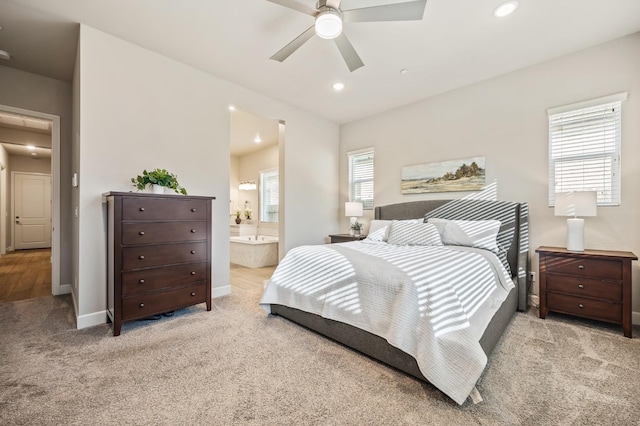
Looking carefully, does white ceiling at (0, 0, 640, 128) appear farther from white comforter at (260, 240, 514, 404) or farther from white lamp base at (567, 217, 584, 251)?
white comforter at (260, 240, 514, 404)

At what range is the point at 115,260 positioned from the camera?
7.98ft

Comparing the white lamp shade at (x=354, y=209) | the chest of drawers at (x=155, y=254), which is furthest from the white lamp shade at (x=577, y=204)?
the chest of drawers at (x=155, y=254)

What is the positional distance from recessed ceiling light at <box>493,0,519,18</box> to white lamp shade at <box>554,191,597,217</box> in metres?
1.78

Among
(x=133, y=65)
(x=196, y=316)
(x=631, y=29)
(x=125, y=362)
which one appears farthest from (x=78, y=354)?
(x=631, y=29)

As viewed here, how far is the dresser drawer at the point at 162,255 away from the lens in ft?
8.25

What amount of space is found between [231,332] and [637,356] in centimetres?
319

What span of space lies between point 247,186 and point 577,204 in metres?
7.02

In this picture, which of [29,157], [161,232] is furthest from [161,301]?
[29,157]

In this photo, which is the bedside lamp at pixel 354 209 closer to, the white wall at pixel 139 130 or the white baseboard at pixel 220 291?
the white wall at pixel 139 130

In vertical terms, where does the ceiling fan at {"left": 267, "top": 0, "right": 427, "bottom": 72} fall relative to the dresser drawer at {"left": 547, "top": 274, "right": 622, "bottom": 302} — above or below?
above

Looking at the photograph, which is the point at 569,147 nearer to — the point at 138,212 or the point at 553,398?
the point at 553,398

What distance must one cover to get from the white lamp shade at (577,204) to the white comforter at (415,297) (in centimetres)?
87

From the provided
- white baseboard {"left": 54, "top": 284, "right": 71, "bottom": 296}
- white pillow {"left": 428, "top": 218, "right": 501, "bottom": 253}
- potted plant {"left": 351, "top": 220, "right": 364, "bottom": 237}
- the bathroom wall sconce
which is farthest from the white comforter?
the bathroom wall sconce

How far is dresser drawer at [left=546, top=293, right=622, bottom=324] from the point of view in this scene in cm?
249
